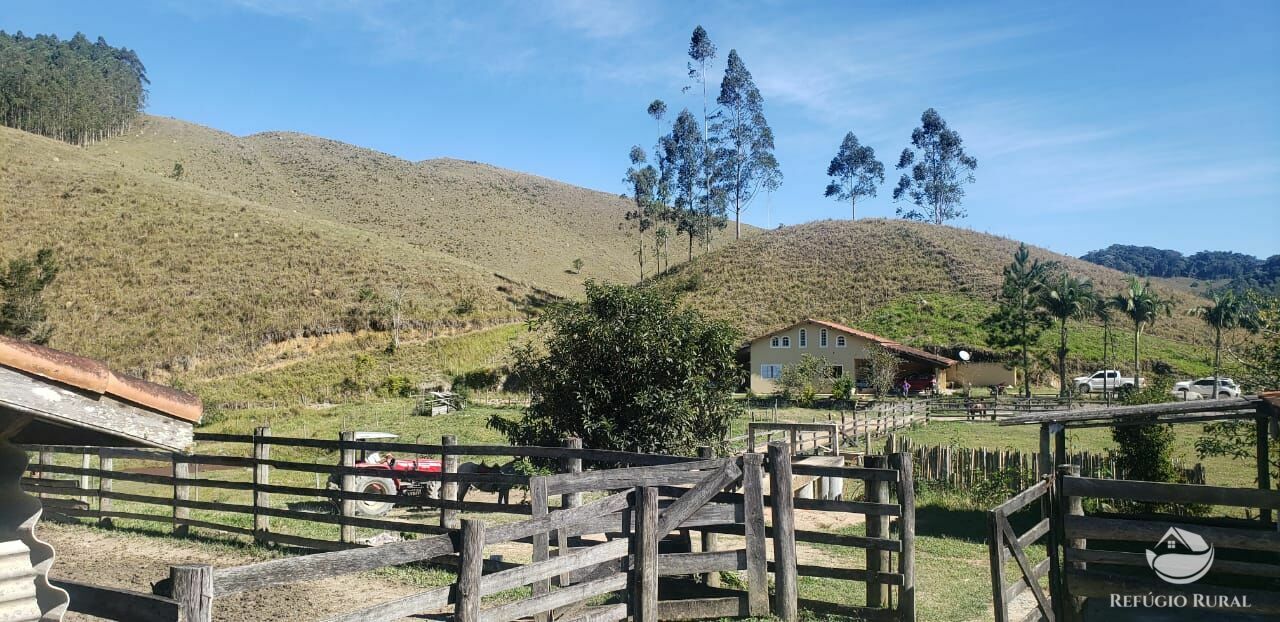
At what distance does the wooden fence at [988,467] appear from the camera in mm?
16062

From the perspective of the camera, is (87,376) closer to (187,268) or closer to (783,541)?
(783,541)

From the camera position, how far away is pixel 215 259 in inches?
2221

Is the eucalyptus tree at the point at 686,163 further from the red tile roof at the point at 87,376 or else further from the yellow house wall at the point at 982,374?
the red tile roof at the point at 87,376

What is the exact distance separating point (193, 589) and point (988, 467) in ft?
Result: 53.7

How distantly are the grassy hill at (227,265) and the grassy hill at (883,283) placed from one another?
648 inches

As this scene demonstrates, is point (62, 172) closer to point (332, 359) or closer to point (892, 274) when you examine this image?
point (332, 359)

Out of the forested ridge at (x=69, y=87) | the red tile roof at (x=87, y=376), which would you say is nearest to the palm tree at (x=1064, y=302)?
the red tile roof at (x=87, y=376)

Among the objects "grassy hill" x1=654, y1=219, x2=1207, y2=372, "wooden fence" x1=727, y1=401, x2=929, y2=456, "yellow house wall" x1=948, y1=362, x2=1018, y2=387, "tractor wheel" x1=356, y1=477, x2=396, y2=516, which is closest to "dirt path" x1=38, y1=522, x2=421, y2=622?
"tractor wheel" x1=356, y1=477, x2=396, y2=516

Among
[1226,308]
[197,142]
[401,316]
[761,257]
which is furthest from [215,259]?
[197,142]

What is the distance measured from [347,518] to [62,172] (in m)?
68.9

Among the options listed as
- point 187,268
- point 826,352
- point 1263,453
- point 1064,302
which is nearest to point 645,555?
point 1263,453

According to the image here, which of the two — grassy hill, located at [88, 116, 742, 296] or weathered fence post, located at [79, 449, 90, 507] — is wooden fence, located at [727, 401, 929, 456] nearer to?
weathered fence post, located at [79, 449, 90, 507]

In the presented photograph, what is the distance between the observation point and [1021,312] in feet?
191

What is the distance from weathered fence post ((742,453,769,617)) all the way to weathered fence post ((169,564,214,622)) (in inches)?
202
